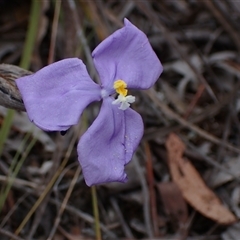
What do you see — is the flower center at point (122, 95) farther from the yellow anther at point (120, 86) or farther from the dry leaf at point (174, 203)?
the dry leaf at point (174, 203)

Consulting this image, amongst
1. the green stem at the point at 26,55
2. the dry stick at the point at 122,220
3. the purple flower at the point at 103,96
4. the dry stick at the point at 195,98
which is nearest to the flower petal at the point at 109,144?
the purple flower at the point at 103,96

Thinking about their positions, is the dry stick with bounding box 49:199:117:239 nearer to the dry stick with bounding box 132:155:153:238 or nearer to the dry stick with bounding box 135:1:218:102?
the dry stick with bounding box 132:155:153:238

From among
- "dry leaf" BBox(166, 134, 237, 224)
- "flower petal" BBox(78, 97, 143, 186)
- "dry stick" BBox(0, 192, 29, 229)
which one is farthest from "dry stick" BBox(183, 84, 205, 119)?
"flower petal" BBox(78, 97, 143, 186)

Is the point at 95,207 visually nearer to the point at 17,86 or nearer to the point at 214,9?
the point at 17,86

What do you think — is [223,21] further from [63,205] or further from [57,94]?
[57,94]

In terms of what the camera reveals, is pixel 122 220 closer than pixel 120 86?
No

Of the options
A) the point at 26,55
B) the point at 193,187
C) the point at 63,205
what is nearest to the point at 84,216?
the point at 63,205
